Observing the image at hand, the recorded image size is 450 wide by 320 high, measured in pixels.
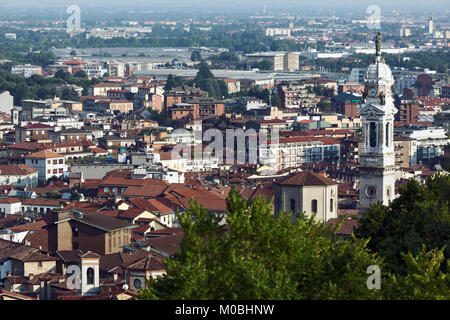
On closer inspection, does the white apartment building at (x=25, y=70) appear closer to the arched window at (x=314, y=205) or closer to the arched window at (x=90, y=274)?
the arched window at (x=314, y=205)

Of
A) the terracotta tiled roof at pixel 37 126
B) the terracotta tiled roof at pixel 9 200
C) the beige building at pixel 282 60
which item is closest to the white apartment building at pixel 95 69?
the beige building at pixel 282 60

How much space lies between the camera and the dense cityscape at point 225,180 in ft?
26.1

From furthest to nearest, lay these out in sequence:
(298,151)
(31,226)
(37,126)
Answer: (37,126) < (298,151) < (31,226)

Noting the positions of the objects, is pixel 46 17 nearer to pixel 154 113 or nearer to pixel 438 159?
pixel 154 113

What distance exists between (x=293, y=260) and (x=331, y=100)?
3607cm

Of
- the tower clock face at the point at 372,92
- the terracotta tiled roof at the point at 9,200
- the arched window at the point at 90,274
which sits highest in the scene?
the tower clock face at the point at 372,92

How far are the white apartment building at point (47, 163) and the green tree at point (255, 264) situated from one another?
19.0 metres

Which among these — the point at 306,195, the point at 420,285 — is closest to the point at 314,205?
the point at 306,195

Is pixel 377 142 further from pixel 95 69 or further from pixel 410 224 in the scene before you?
pixel 95 69

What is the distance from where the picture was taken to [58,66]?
62406mm

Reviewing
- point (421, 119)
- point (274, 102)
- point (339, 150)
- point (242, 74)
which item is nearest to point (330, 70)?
point (242, 74)

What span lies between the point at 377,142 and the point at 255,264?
759cm

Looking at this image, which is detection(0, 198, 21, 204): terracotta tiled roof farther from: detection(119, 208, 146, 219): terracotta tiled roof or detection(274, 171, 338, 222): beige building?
detection(274, 171, 338, 222): beige building

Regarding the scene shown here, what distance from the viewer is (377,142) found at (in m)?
14.9
